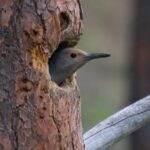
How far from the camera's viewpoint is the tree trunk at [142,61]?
31.2 feet

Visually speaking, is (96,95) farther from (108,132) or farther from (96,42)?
(108,132)

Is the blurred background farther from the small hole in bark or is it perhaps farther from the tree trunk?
the small hole in bark

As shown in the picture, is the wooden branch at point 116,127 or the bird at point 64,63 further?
the wooden branch at point 116,127

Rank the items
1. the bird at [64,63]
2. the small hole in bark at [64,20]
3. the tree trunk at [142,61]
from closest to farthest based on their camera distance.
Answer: the small hole in bark at [64,20] < the bird at [64,63] < the tree trunk at [142,61]

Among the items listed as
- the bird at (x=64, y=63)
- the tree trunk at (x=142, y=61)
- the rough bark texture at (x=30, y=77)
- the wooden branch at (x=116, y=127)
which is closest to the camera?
the rough bark texture at (x=30, y=77)

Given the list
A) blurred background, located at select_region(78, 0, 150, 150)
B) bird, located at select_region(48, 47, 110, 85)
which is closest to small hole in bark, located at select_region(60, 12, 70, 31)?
bird, located at select_region(48, 47, 110, 85)

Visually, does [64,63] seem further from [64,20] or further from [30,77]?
[30,77]

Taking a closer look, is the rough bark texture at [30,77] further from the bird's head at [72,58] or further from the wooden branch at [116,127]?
the wooden branch at [116,127]

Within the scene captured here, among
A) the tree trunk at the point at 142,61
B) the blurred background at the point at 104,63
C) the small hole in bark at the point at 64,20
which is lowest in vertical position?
the blurred background at the point at 104,63

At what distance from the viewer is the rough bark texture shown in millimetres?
4773

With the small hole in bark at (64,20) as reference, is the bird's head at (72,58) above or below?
below

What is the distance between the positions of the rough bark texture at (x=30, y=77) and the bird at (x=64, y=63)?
9.7 inches

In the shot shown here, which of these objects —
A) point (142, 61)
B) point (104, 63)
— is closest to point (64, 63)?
point (142, 61)

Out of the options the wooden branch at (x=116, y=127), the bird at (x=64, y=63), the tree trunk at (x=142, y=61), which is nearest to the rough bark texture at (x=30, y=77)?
the bird at (x=64, y=63)
